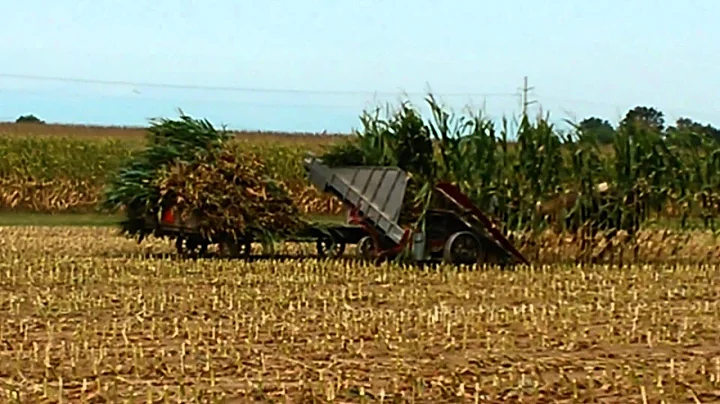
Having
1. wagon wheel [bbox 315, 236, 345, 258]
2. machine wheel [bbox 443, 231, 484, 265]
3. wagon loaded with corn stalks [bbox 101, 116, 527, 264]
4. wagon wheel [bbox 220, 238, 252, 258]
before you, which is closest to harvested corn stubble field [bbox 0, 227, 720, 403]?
machine wheel [bbox 443, 231, 484, 265]

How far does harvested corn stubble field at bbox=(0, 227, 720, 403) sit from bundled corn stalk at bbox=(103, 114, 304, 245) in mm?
1070

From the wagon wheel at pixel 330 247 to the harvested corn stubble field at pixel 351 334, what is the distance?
1554mm

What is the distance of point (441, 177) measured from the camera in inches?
711

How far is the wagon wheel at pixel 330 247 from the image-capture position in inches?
695

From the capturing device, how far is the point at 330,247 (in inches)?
701

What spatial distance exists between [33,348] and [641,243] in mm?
11221

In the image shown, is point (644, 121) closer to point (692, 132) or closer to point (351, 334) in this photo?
point (692, 132)

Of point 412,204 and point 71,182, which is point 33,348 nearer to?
point 412,204

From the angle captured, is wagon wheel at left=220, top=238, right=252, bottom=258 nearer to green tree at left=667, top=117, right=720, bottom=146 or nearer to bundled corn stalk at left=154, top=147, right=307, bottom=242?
bundled corn stalk at left=154, top=147, right=307, bottom=242

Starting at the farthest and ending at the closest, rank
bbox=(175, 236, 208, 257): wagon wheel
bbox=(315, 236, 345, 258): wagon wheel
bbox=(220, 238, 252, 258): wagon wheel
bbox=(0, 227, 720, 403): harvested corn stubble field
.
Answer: bbox=(315, 236, 345, 258): wagon wheel
bbox=(175, 236, 208, 257): wagon wheel
bbox=(220, 238, 252, 258): wagon wheel
bbox=(0, 227, 720, 403): harvested corn stubble field

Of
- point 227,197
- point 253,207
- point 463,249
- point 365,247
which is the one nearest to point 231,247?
point 253,207

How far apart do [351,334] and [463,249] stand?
7.09 meters

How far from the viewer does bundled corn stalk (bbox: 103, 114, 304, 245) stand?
55.1 feet

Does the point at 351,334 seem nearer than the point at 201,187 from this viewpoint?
Yes
